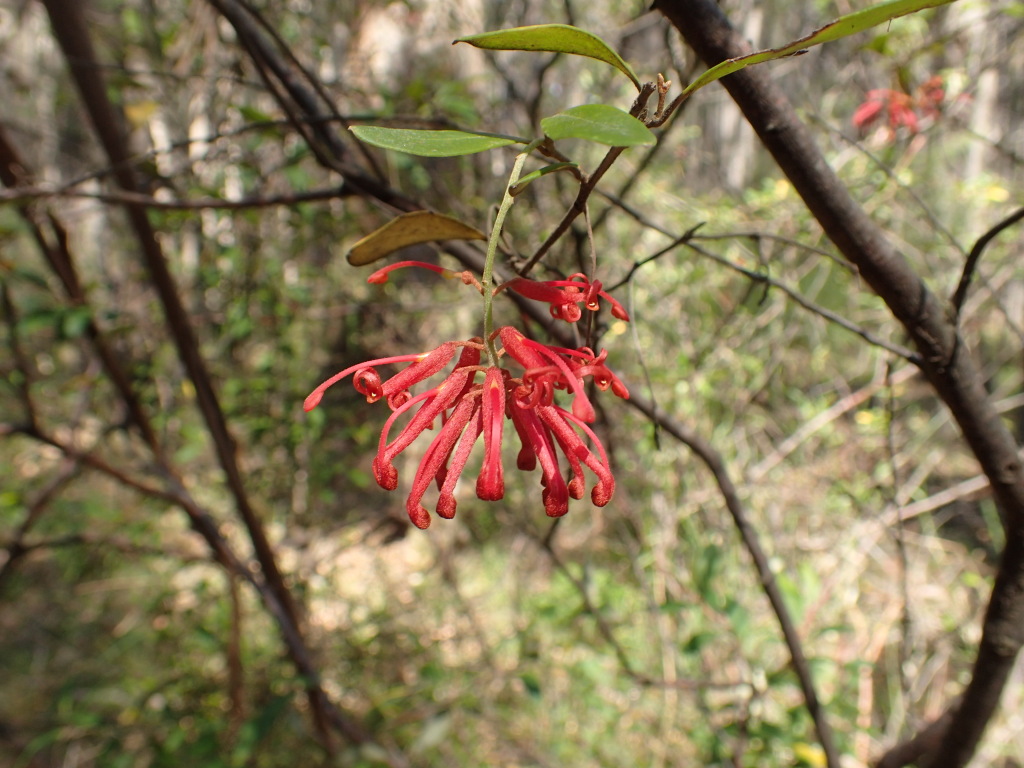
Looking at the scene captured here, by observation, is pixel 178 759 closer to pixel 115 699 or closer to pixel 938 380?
pixel 115 699

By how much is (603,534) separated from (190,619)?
125cm

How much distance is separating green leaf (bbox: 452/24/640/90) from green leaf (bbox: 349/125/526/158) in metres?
0.04

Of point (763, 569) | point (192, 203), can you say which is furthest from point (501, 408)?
point (192, 203)

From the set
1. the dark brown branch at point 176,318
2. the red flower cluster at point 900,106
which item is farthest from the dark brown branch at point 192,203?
the red flower cluster at point 900,106

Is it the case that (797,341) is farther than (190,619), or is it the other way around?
(797,341)

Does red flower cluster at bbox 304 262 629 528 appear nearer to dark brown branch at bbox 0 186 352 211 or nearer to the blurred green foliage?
dark brown branch at bbox 0 186 352 211

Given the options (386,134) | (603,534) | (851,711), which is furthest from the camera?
(603,534)

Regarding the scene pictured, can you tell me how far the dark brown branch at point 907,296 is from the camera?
0.40 m

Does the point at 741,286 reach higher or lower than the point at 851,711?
higher

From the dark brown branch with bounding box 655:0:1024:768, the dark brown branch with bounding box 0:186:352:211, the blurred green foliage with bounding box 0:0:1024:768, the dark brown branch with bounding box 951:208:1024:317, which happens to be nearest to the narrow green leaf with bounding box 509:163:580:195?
the dark brown branch with bounding box 655:0:1024:768

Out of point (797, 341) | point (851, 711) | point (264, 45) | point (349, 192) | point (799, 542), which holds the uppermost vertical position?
point (797, 341)

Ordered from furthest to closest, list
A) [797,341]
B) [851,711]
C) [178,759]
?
[797,341] < [851,711] < [178,759]

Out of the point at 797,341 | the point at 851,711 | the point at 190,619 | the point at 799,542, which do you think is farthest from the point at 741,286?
the point at 190,619

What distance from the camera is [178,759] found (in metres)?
1.26
